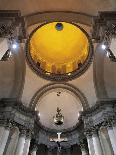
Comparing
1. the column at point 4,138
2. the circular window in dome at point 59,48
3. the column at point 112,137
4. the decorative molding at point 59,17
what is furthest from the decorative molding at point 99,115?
the decorative molding at point 59,17

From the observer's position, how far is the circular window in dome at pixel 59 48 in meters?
17.5

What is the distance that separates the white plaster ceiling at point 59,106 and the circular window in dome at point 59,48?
75.2 inches

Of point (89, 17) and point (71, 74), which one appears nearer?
point (89, 17)

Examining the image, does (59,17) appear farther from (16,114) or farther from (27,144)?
(27,144)

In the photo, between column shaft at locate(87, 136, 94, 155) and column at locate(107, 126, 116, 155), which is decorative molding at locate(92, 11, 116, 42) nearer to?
column at locate(107, 126, 116, 155)

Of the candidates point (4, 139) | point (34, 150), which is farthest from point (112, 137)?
point (4, 139)

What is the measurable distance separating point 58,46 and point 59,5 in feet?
29.7

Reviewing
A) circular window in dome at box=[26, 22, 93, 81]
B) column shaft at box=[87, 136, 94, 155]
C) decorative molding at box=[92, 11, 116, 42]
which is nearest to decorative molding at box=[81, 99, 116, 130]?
column shaft at box=[87, 136, 94, 155]

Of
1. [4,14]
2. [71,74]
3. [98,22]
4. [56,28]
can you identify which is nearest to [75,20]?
[98,22]

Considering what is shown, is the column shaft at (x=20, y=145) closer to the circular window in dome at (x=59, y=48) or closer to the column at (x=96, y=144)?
the column at (x=96, y=144)

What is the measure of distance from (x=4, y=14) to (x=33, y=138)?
27.6ft

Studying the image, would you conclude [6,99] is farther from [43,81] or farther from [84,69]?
[84,69]

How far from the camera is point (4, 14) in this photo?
917 cm

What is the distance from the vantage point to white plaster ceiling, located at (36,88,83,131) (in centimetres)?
1738
